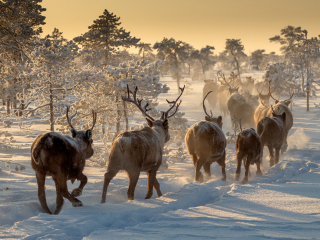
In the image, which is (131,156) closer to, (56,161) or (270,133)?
(56,161)

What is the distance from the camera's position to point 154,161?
22.4 feet

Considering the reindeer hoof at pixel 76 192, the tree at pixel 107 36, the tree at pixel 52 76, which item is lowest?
the reindeer hoof at pixel 76 192

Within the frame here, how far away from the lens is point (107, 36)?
1045 inches

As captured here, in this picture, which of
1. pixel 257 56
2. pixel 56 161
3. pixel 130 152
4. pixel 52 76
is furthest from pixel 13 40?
pixel 257 56

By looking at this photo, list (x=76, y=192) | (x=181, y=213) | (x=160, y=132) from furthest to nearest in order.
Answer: (x=160, y=132)
(x=76, y=192)
(x=181, y=213)

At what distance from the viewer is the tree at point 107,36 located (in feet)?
86.8

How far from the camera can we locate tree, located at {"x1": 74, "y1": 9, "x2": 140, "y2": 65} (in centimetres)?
2647

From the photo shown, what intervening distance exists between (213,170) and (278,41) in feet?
131

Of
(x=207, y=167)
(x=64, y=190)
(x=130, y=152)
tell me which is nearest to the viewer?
(x=64, y=190)

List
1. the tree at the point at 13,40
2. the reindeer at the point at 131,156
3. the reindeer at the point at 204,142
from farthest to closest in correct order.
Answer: the reindeer at the point at 204,142 < the tree at the point at 13,40 < the reindeer at the point at 131,156

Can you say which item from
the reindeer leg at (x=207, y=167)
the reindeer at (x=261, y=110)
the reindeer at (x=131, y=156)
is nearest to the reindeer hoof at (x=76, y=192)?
the reindeer at (x=131, y=156)

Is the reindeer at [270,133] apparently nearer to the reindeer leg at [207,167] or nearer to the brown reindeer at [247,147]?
the brown reindeer at [247,147]

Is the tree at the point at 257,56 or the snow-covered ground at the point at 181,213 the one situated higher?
the tree at the point at 257,56

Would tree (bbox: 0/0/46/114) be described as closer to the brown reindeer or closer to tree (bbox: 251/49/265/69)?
the brown reindeer
